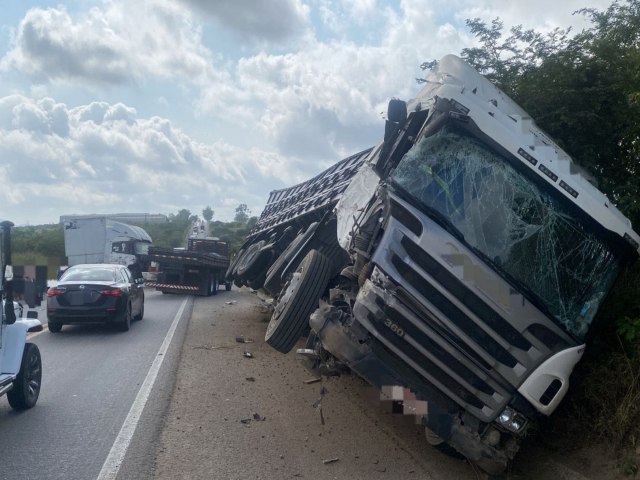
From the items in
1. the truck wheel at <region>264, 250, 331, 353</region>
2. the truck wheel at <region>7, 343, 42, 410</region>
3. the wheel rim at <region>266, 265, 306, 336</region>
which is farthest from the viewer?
the wheel rim at <region>266, 265, 306, 336</region>

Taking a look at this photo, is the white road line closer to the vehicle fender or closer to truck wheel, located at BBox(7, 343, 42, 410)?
truck wheel, located at BBox(7, 343, 42, 410)

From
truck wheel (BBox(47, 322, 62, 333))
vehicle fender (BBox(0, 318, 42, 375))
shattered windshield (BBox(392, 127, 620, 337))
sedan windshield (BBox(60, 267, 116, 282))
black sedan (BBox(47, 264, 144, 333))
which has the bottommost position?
truck wheel (BBox(47, 322, 62, 333))

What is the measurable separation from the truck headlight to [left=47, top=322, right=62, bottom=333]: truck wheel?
1103 cm

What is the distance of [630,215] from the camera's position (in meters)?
8.00

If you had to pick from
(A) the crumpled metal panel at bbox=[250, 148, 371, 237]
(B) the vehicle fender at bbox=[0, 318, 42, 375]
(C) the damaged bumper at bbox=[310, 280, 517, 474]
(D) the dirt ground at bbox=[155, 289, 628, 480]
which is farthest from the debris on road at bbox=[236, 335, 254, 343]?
(C) the damaged bumper at bbox=[310, 280, 517, 474]

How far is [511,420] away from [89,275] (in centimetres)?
1123

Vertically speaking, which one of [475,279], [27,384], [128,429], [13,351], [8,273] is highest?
[475,279]

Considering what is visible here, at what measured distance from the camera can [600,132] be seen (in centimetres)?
880

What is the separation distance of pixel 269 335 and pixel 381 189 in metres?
2.50

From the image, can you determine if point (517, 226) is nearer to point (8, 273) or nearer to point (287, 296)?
point (287, 296)

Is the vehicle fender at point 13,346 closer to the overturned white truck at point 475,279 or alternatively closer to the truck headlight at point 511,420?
the overturned white truck at point 475,279

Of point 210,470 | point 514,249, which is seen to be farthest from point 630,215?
point 210,470

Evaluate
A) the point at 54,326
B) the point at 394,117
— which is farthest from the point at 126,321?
the point at 394,117

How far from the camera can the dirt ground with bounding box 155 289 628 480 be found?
5430 millimetres
